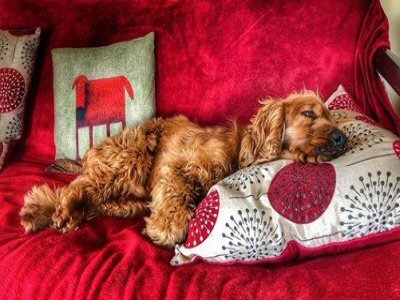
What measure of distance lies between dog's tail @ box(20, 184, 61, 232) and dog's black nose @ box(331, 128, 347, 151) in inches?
48.7

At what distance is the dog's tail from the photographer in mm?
1695

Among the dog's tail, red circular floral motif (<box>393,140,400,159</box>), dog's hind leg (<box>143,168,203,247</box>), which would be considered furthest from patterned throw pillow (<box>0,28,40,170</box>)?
red circular floral motif (<box>393,140,400,159</box>)

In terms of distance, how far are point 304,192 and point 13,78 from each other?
1797mm

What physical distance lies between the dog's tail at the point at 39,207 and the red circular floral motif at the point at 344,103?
4.54ft

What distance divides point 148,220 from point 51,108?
1.16 m

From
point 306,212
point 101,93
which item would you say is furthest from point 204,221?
point 101,93

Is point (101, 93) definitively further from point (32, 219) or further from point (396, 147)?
point (396, 147)

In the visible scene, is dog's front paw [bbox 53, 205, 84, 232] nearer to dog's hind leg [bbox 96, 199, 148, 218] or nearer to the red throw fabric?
dog's hind leg [bbox 96, 199, 148, 218]

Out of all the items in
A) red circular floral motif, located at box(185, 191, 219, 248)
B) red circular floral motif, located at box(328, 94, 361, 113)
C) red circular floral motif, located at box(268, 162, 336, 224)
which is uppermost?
red circular floral motif, located at box(328, 94, 361, 113)

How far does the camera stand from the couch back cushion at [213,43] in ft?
6.73

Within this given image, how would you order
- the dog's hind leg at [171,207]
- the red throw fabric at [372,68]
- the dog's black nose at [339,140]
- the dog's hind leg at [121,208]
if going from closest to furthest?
the dog's black nose at [339,140]
the dog's hind leg at [171,207]
the dog's hind leg at [121,208]
the red throw fabric at [372,68]

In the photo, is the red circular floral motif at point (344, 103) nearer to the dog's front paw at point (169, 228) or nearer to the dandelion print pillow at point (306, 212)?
the dandelion print pillow at point (306, 212)

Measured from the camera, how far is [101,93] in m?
2.20

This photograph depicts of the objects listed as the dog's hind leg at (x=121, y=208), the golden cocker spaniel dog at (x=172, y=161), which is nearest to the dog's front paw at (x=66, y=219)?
the golden cocker spaniel dog at (x=172, y=161)
